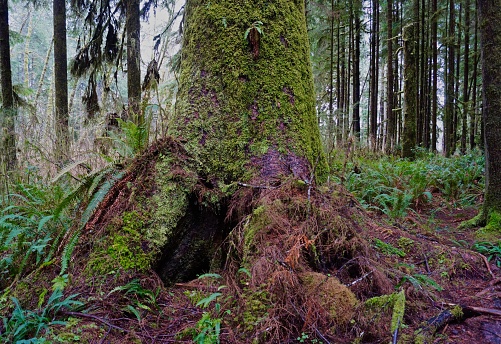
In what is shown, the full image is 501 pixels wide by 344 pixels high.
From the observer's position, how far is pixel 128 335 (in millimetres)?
1523

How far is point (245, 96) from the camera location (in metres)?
2.51

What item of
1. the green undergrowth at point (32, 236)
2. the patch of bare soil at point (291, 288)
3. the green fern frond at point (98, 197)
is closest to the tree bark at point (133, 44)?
the green undergrowth at point (32, 236)

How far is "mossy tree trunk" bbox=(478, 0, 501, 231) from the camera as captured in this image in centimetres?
330

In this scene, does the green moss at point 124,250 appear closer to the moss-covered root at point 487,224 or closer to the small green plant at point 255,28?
the small green plant at point 255,28

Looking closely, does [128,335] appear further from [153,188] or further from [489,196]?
[489,196]

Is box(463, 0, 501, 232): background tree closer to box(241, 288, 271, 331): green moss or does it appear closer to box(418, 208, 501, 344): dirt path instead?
box(418, 208, 501, 344): dirt path

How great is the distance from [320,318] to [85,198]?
1.71 meters

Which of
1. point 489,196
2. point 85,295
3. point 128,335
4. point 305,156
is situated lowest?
point 128,335

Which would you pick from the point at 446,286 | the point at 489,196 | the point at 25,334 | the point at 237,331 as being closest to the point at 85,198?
the point at 25,334

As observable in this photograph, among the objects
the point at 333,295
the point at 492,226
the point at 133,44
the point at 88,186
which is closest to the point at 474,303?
the point at 333,295

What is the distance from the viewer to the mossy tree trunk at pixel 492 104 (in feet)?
10.8

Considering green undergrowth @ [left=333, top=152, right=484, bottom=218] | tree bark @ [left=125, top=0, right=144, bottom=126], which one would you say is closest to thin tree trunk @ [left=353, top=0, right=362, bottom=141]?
green undergrowth @ [left=333, top=152, right=484, bottom=218]

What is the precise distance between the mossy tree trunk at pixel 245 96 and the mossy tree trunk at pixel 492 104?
2.04 metres

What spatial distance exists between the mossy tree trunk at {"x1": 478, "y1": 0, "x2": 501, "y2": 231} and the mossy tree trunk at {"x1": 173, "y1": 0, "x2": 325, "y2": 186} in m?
2.04
